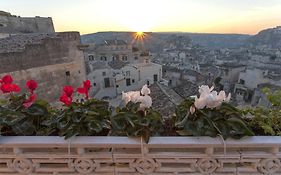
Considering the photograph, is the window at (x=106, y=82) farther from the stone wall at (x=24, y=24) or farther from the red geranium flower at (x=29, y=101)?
the red geranium flower at (x=29, y=101)

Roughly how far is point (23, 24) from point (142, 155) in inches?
861

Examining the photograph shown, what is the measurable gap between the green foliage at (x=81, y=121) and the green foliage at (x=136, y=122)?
0.12 metres

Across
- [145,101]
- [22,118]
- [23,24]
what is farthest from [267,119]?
[23,24]

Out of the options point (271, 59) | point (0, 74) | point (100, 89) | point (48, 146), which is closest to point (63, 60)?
point (0, 74)

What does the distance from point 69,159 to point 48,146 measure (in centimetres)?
20

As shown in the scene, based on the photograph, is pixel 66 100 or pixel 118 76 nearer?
pixel 66 100

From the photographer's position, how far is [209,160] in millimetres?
1725

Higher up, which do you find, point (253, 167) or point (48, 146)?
point (48, 146)

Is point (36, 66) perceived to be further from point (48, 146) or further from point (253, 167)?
point (253, 167)

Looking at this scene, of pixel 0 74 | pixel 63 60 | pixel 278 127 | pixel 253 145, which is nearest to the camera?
pixel 253 145

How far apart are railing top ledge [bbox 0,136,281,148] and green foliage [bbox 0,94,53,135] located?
0.37 ft

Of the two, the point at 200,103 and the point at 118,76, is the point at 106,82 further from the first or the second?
the point at 200,103

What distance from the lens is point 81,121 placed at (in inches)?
72.2

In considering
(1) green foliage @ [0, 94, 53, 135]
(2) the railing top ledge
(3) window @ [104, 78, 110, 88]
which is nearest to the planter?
(2) the railing top ledge
